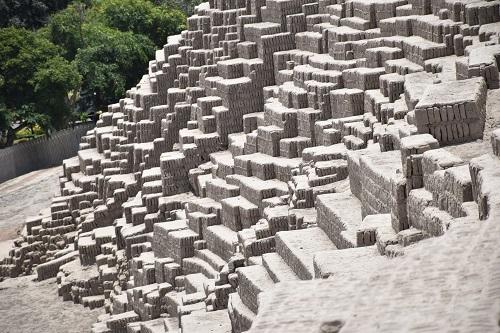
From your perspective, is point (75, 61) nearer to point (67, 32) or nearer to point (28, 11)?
point (67, 32)

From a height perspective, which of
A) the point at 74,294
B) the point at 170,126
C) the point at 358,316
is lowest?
the point at 74,294

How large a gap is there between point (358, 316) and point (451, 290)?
0.79 metres

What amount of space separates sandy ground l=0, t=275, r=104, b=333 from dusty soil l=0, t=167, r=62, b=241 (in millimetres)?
3864

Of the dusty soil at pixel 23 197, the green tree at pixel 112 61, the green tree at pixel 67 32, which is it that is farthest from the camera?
the green tree at pixel 67 32

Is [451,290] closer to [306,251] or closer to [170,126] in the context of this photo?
[306,251]

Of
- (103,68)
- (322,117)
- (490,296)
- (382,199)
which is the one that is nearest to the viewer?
(490,296)

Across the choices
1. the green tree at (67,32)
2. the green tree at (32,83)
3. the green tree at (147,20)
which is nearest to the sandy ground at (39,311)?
the green tree at (32,83)

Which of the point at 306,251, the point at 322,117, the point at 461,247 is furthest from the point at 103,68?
the point at 461,247

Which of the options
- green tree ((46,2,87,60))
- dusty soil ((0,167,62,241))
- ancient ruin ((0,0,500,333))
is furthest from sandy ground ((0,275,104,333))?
green tree ((46,2,87,60))

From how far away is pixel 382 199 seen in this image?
20.7 metres

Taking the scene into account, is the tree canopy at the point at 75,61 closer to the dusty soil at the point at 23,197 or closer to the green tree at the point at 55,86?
the green tree at the point at 55,86

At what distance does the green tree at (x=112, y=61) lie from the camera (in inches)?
1944

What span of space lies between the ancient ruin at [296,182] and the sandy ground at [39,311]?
1.55 feet

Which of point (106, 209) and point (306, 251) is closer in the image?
point (306, 251)
